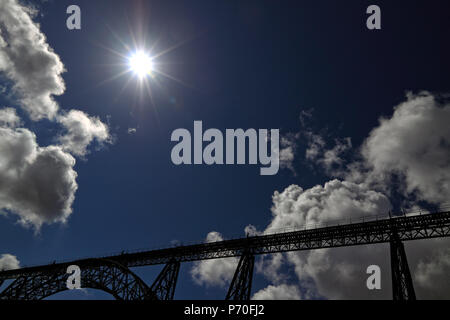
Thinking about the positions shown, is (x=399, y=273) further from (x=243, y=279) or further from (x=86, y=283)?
(x=86, y=283)

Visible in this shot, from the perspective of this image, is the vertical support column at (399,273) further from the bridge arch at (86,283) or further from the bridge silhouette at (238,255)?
the bridge arch at (86,283)

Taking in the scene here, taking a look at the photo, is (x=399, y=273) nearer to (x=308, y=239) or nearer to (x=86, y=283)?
(x=308, y=239)

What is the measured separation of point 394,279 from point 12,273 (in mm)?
43332

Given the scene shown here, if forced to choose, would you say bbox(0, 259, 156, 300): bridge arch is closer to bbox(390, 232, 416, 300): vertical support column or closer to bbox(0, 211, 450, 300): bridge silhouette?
bbox(0, 211, 450, 300): bridge silhouette

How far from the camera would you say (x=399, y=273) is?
17516mm

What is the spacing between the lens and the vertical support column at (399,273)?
16584 mm

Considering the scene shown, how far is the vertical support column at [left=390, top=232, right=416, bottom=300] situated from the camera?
653 inches

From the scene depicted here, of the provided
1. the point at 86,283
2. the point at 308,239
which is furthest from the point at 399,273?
the point at 86,283

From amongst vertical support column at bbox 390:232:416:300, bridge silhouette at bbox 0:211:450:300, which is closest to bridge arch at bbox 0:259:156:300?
bridge silhouette at bbox 0:211:450:300
